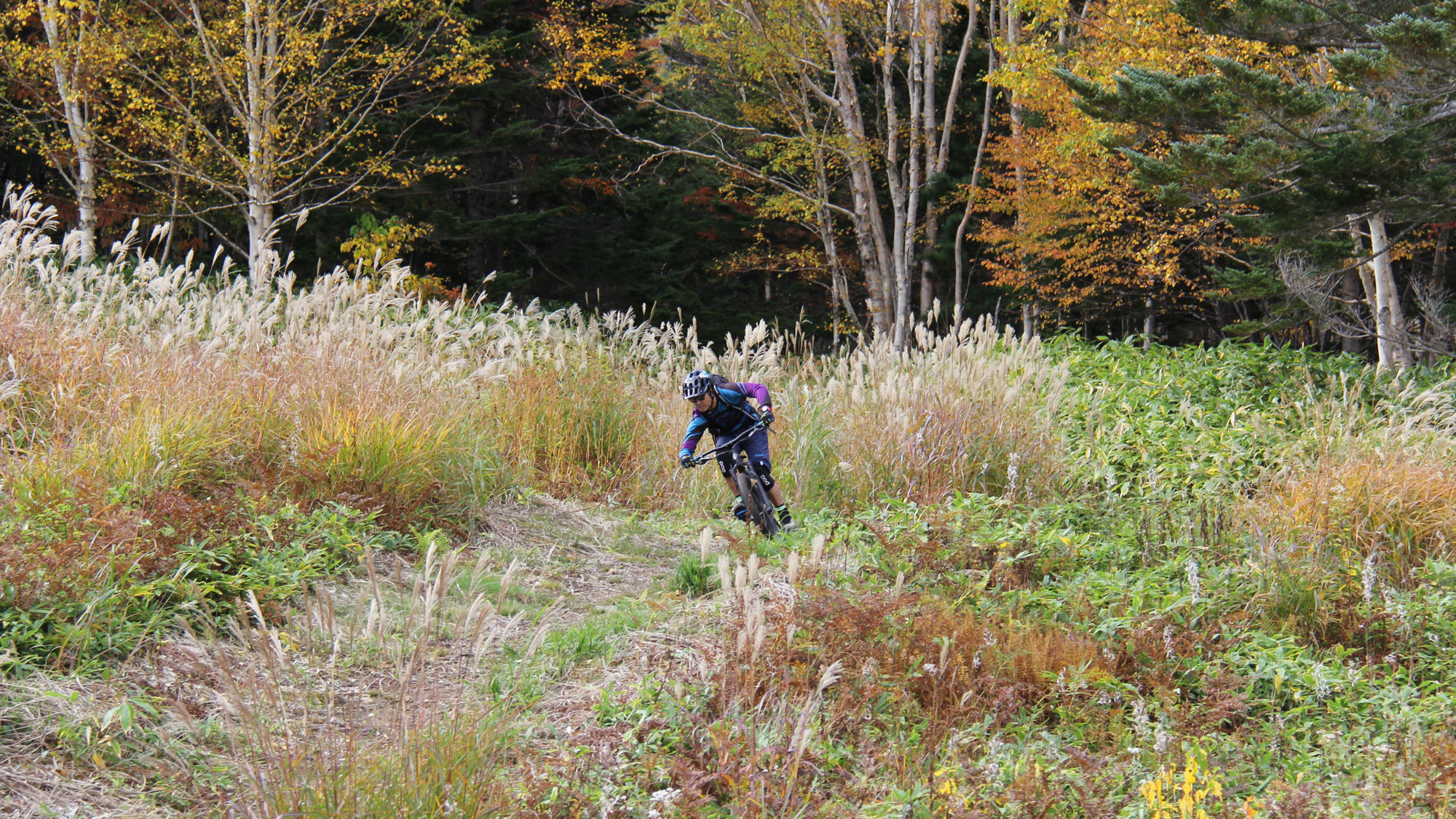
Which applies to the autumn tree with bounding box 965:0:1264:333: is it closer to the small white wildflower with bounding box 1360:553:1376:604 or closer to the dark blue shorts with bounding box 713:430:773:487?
the dark blue shorts with bounding box 713:430:773:487

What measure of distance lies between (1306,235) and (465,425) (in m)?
7.67

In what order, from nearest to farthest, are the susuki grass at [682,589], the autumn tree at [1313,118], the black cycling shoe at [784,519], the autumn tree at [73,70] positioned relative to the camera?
the susuki grass at [682,589] → the black cycling shoe at [784,519] → the autumn tree at [1313,118] → the autumn tree at [73,70]

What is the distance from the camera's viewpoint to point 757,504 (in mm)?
6770

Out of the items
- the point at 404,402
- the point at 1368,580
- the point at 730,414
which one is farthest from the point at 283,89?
the point at 1368,580

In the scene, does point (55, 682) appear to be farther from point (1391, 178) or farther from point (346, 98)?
point (346, 98)

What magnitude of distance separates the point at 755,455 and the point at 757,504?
0.39m

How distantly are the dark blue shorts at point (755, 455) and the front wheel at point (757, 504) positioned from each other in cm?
10

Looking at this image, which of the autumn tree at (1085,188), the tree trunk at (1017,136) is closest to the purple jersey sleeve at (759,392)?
the autumn tree at (1085,188)

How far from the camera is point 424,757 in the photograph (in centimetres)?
285

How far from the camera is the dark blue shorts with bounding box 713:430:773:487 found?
272 inches

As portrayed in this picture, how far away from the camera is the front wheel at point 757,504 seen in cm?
674

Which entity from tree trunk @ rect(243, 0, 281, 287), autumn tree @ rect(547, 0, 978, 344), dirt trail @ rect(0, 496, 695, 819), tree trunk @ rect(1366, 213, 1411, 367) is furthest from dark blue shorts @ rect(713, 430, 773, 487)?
autumn tree @ rect(547, 0, 978, 344)

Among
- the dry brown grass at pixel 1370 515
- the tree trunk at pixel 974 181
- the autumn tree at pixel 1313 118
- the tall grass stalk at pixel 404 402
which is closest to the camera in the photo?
the dry brown grass at pixel 1370 515

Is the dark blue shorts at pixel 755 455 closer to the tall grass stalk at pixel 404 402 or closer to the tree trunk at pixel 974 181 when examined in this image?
the tall grass stalk at pixel 404 402
